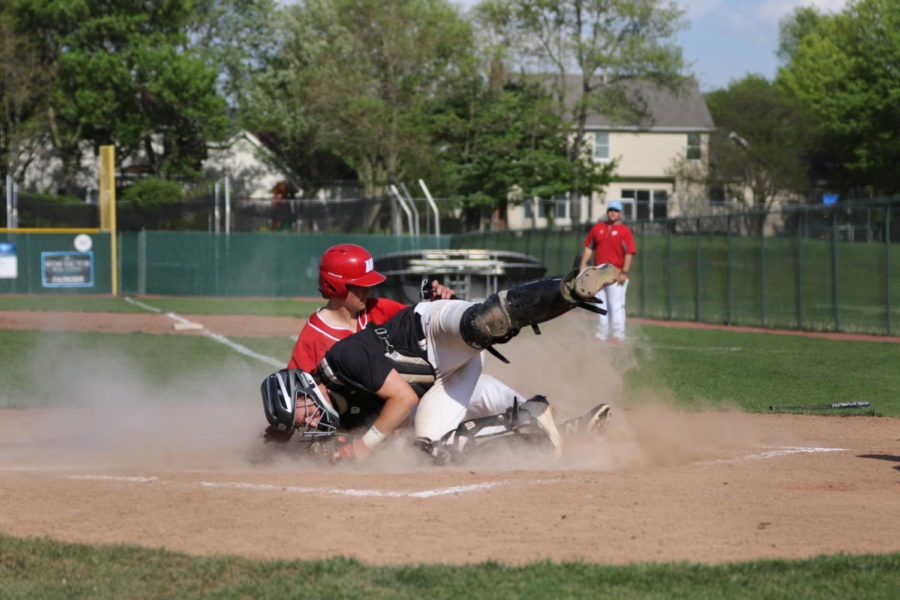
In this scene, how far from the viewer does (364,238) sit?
34.5 meters

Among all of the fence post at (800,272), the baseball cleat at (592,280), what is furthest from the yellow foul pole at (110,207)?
the baseball cleat at (592,280)

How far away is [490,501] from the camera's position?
513cm

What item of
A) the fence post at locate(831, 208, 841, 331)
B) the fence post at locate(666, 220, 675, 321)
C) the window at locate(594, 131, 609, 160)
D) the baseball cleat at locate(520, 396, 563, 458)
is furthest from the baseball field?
the window at locate(594, 131, 609, 160)

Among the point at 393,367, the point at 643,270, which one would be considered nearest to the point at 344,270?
the point at 393,367

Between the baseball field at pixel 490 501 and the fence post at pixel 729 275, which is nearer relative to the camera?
the baseball field at pixel 490 501

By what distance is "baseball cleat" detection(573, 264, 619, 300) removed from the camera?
5598 mm

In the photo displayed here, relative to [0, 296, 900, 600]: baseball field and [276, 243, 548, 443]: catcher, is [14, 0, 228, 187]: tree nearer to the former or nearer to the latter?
[0, 296, 900, 600]: baseball field

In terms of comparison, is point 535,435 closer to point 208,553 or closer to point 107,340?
point 208,553

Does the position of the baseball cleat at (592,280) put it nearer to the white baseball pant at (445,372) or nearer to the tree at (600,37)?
the white baseball pant at (445,372)

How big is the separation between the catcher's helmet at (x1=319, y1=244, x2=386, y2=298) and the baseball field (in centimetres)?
102

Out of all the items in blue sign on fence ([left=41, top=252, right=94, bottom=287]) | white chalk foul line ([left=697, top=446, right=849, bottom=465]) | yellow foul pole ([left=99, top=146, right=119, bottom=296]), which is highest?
yellow foul pole ([left=99, top=146, right=119, bottom=296])

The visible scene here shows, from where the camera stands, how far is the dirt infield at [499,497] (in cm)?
444

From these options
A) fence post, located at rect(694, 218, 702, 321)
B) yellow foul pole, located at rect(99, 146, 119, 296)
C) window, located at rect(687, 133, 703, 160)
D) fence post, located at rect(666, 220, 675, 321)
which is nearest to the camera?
fence post, located at rect(694, 218, 702, 321)

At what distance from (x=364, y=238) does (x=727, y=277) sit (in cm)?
1545
